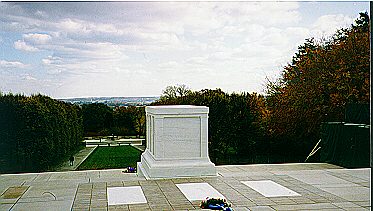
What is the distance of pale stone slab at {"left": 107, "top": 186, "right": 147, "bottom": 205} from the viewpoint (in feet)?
18.3

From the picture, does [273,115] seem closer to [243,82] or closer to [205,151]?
[243,82]

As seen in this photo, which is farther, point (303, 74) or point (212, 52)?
point (212, 52)

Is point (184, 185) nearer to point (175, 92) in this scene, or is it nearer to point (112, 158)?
point (112, 158)

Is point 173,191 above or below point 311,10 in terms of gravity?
below

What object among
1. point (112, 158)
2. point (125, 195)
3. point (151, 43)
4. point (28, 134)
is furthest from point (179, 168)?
point (151, 43)

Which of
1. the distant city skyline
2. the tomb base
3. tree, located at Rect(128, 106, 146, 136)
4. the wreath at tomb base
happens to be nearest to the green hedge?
the distant city skyline

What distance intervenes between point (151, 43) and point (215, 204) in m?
A: 9.82

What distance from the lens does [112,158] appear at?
41.3ft

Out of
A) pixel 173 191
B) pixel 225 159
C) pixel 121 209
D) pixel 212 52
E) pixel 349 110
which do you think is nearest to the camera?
pixel 121 209

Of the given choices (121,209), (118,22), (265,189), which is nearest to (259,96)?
(118,22)

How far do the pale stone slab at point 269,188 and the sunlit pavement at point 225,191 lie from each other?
0.09 m

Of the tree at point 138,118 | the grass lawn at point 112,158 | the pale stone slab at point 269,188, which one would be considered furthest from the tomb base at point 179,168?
the tree at point 138,118

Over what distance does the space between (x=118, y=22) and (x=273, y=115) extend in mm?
5052

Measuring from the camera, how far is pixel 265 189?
6.22m
